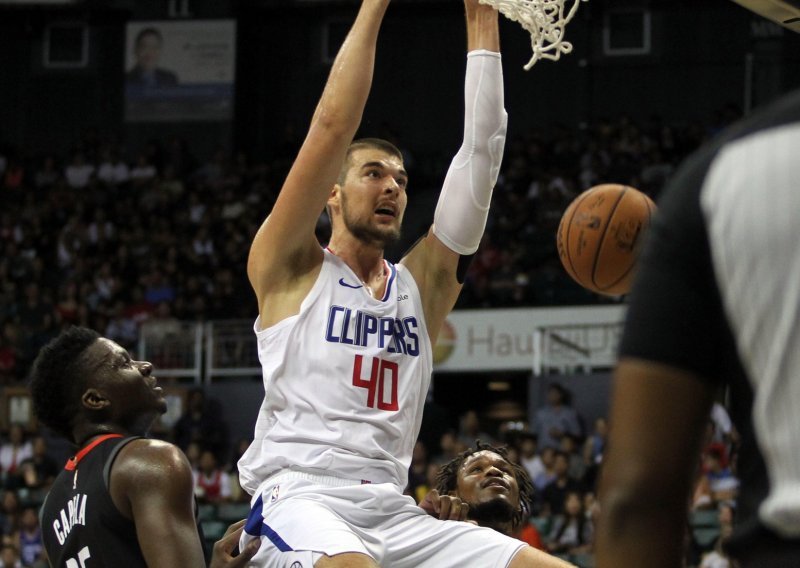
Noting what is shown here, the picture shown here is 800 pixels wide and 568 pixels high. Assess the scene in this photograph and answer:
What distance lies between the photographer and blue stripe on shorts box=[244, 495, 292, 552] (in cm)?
387

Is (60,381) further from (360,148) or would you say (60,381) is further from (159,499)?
(360,148)

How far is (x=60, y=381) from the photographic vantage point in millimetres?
3951

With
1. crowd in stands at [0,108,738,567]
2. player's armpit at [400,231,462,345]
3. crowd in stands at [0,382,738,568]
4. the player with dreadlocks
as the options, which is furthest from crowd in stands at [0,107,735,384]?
player's armpit at [400,231,462,345]

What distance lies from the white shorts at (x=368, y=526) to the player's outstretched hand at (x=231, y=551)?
0.03 metres

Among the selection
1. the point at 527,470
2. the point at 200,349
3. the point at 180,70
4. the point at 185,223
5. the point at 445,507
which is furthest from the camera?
the point at 180,70

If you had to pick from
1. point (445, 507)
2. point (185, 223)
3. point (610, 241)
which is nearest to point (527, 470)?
point (610, 241)

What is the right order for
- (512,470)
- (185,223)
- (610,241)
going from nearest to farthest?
(610,241), (512,470), (185,223)

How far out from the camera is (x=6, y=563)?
13086 mm

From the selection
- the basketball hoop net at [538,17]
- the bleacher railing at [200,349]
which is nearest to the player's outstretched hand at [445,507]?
the basketball hoop net at [538,17]

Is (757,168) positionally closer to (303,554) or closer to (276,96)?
(303,554)

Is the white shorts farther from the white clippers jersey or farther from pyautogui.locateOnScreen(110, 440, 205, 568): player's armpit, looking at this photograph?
pyautogui.locateOnScreen(110, 440, 205, 568): player's armpit

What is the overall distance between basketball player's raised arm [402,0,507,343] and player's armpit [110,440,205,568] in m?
1.15

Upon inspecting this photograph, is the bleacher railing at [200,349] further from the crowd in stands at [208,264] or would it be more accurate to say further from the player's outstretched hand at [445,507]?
the player's outstretched hand at [445,507]

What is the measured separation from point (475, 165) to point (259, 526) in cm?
142
